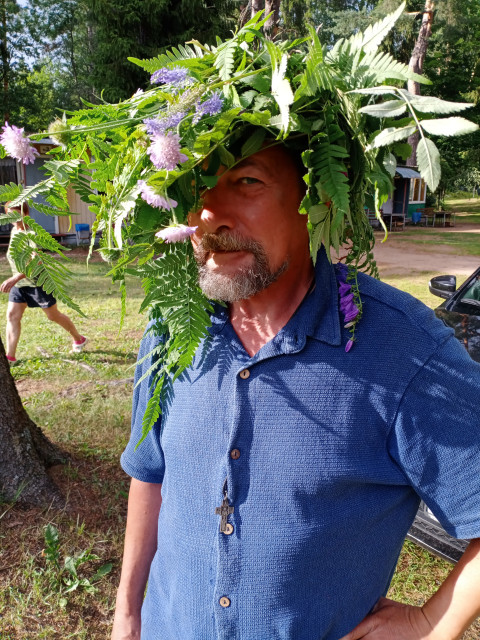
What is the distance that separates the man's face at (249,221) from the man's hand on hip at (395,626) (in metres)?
0.90

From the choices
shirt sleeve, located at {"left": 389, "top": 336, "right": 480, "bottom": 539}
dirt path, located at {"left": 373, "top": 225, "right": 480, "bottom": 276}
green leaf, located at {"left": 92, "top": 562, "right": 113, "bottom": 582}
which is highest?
shirt sleeve, located at {"left": 389, "top": 336, "right": 480, "bottom": 539}

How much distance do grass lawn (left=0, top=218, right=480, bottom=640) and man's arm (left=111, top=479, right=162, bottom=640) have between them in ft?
1.65

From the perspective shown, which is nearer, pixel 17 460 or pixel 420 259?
pixel 17 460

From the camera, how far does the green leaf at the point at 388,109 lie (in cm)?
107

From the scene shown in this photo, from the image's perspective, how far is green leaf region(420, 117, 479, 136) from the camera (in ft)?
3.16

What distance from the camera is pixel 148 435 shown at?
5.57 ft

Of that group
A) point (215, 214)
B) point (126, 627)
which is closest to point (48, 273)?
point (215, 214)

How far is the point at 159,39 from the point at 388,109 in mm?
20165

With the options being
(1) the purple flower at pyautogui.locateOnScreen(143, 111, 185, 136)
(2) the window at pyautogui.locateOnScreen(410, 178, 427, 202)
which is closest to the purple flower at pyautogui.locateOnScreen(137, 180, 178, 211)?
(1) the purple flower at pyautogui.locateOnScreen(143, 111, 185, 136)

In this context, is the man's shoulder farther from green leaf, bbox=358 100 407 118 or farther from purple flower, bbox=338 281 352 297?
green leaf, bbox=358 100 407 118

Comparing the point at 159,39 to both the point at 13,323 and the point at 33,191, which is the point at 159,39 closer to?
the point at 13,323

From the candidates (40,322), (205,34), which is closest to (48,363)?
(40,322)

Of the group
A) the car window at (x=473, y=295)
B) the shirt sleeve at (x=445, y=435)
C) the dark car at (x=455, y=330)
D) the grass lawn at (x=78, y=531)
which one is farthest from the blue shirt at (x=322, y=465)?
the car window at (x=473, y=295)

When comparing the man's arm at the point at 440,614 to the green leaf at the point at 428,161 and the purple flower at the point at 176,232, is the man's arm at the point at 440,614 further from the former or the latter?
the purple flower at the point at 176,232
